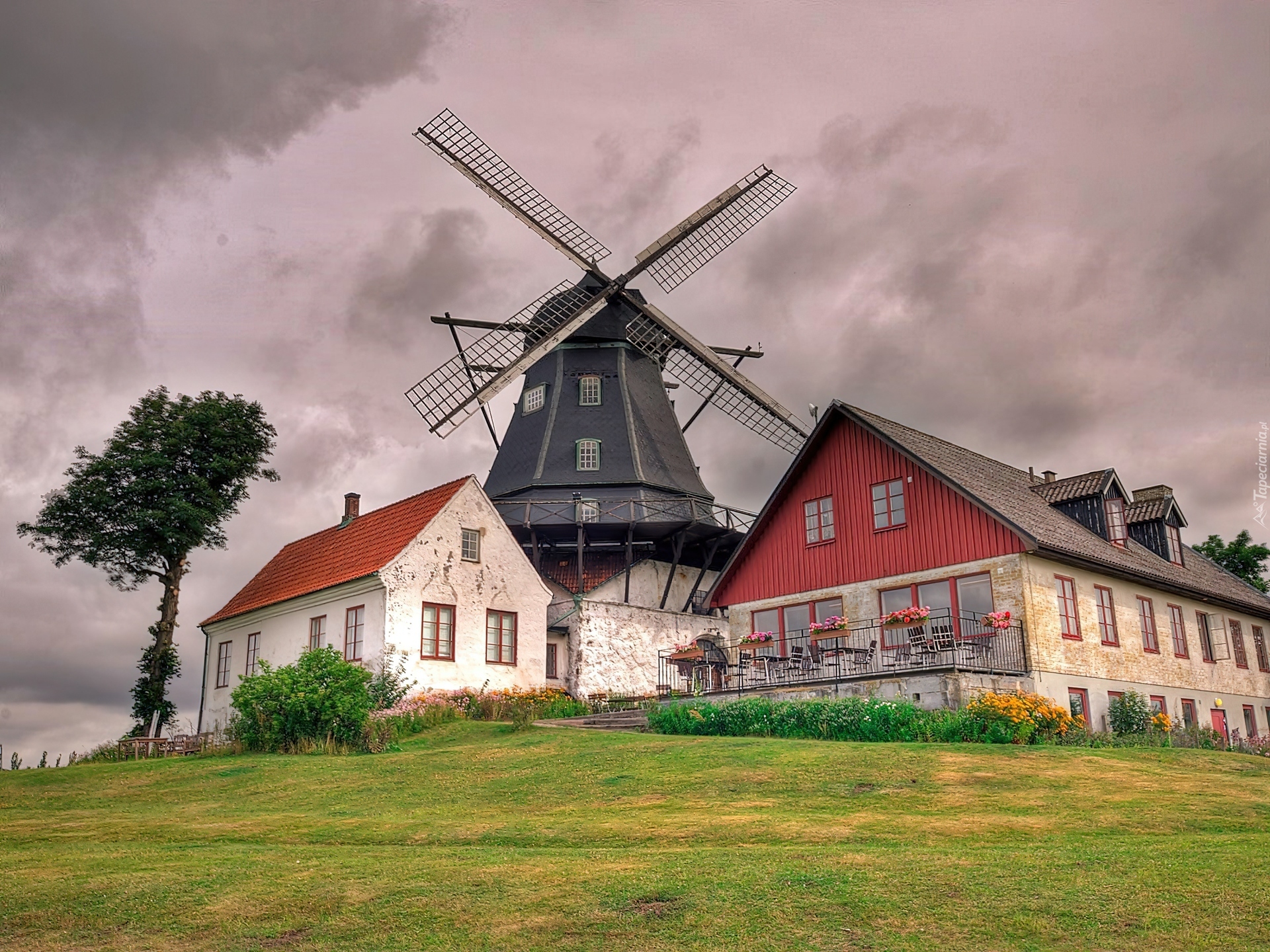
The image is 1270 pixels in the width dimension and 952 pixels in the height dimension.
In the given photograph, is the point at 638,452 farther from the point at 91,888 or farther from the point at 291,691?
the point at 91,888

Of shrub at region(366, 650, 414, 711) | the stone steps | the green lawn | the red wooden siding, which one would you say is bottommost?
the green lawn

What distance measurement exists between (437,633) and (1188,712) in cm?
2037

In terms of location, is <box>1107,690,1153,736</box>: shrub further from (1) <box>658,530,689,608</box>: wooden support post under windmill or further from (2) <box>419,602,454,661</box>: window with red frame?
(2) <box>419,602,454,661</box>: window with red frame

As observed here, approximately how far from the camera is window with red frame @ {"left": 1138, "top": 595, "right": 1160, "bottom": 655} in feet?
95.3

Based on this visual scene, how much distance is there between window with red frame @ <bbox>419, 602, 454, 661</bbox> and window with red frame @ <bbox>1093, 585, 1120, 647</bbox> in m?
17.2

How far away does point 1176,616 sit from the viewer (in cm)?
3080

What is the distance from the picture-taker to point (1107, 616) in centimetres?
2795

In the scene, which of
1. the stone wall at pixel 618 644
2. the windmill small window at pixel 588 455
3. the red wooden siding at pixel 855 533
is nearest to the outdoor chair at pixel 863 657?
the red wooden siding at pixel 855 533

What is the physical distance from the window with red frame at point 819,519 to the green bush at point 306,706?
12.5 meters

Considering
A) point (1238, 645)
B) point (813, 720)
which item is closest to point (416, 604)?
point (813, 720)

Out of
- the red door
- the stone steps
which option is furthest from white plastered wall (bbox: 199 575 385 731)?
the red door

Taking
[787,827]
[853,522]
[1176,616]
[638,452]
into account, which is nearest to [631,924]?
[787,827]

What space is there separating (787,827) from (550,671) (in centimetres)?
2367

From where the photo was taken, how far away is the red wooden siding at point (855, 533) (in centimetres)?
2703
